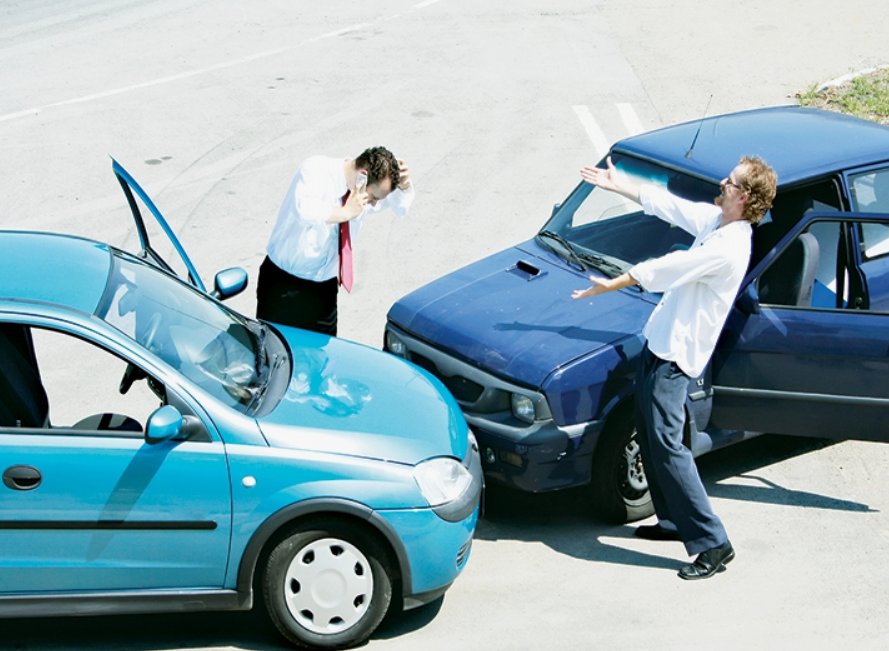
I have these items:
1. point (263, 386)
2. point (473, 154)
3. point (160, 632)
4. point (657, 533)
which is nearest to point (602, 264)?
point (657, 533)

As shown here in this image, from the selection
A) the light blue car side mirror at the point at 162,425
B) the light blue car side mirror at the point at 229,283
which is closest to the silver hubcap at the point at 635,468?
the light blue car side mirror at the point at 229,283

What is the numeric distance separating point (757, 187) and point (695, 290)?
1.96ft

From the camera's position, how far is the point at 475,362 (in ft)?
24.8

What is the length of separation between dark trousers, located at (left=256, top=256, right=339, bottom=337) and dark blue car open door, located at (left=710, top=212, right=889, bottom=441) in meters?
2.34

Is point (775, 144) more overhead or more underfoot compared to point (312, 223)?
more overhead

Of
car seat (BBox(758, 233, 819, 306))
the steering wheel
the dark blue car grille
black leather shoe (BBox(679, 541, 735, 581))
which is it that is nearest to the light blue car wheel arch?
the steering wheel

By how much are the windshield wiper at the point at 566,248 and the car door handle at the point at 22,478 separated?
3584 millimetres

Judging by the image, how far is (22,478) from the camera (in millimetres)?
5926

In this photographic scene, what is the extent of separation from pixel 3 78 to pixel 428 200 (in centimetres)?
607

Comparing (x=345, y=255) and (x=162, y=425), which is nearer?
(x=162, y=425)

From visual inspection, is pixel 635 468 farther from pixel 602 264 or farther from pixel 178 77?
pixel 178 77

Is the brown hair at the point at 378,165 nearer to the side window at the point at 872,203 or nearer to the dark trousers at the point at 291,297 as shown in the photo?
the dark trousers at the point at 291,297

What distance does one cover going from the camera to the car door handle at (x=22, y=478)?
5.91 meters

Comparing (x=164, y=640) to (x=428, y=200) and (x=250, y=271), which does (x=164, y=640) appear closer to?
(x=250, y=271)
